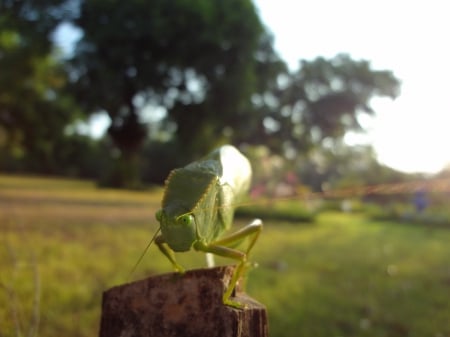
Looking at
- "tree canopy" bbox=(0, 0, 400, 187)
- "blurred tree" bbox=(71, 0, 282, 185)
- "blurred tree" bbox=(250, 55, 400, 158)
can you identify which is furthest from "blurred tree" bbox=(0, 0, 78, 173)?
"blurred tree" bbox=(250, 55, 400, 158)

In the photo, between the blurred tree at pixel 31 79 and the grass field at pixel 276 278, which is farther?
the blurred tree at pixel 31 79

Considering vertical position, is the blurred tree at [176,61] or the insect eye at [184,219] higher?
the blurred tree at [176,61]

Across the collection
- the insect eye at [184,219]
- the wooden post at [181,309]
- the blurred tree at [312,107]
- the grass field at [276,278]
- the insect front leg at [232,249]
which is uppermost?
the blurred tree at [312,107]

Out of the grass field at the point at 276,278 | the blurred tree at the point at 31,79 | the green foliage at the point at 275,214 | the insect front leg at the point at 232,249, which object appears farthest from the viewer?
the blurred tree at the point at 31,79

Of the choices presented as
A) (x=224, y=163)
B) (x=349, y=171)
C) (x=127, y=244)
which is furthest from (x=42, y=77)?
(x=224, y=163)

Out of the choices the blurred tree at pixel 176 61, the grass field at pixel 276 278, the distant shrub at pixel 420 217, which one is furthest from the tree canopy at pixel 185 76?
the grass field at pixel 276 278

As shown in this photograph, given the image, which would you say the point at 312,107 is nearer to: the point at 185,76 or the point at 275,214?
the point at 185,76

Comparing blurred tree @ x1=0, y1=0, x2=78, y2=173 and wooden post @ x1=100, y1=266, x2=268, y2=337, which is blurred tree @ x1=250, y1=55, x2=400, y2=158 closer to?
blurred tree @ x1=0, y1=0, x2=78, y2=173

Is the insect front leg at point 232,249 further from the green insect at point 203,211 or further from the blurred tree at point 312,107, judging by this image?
the blurred tree at point 312,107
